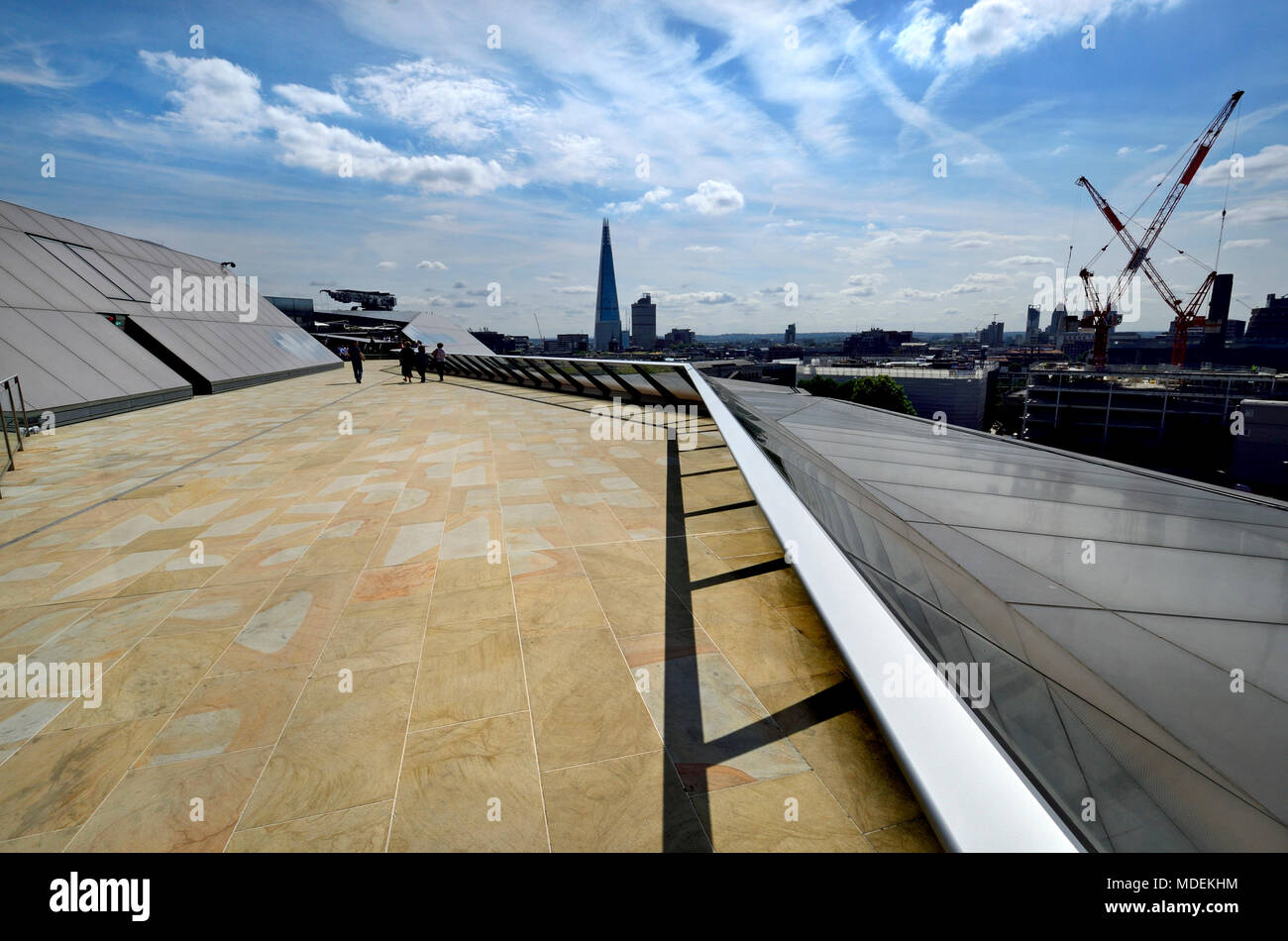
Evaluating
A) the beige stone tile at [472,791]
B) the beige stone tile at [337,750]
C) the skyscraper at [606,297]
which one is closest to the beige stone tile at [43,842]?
the beige stone tile at [337,750]

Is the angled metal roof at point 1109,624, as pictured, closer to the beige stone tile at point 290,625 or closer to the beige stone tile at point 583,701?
the beige stone tile at point 583,701

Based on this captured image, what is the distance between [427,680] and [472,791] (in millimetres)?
1097

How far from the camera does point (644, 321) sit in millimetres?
161875

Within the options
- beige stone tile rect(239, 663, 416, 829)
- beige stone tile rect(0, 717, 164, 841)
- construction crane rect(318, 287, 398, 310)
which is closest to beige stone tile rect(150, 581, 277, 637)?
beige stone tile rect(0, 717, 164, 841)

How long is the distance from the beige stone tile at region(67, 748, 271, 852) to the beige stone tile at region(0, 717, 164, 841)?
0.44ft

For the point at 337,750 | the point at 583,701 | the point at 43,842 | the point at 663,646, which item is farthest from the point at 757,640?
the point at 43,842

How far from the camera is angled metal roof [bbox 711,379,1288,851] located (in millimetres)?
1715

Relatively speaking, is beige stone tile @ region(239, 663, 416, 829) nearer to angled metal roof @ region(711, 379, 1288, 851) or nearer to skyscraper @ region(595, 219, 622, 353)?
angled metal roof @ region(711, 379, 1288, 851)

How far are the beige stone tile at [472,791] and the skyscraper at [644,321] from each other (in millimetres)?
160158

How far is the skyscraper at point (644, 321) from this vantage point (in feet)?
527

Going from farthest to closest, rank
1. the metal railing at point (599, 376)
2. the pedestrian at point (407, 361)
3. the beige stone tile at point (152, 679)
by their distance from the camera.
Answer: the pedestrian at point (407, 361) < the metal railing at point (599, 376) < the beige stone tile at point (152, 679)

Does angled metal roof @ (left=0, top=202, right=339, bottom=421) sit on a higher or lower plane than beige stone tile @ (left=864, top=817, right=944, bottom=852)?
higher

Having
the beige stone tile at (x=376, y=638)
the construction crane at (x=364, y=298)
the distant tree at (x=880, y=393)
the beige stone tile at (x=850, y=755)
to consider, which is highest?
the construction crane at (x=364, y=298)

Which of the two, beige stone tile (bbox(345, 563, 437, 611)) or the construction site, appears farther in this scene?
the construction site
